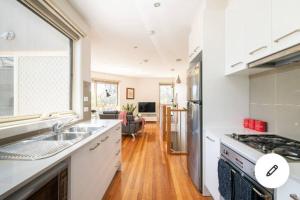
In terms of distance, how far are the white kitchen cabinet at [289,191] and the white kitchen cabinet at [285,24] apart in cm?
78

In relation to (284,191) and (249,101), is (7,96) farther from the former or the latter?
(249,101)

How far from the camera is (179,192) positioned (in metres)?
2.33

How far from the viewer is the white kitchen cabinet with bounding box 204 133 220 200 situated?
5.94ft

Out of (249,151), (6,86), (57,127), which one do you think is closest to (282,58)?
(249,151)

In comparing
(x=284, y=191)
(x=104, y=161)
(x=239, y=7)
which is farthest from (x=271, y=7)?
(x=104, y=161)

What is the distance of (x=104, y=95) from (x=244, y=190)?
7.68 metres

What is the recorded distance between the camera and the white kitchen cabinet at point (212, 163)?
5.94 feet

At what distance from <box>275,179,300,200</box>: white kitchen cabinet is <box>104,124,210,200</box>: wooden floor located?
1.47 metres

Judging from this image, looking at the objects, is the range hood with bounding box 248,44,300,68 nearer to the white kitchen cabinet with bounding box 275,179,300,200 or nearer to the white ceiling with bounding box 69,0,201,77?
the white kitchen cabinet with bounding box 275,179,300,200

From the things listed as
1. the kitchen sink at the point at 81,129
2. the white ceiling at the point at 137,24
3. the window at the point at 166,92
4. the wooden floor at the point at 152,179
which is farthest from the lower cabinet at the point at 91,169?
the window at the point at 166,92

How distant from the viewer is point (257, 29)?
1.47m

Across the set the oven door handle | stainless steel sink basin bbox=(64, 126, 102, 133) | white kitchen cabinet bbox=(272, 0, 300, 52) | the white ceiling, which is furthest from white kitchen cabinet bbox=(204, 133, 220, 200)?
the white ceiling

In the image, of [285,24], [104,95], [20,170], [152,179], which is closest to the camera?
[20,170]

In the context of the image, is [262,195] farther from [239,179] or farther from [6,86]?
[6,86]
